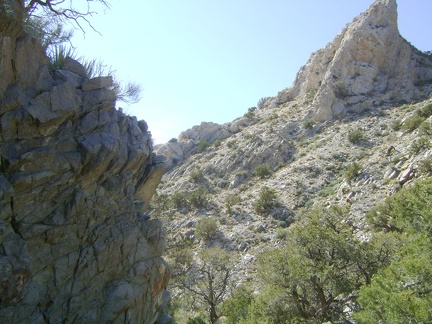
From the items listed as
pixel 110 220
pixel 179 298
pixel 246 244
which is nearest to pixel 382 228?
pixel 246 244

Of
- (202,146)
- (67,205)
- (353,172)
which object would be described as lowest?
(67,205)

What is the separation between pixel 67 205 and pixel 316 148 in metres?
32.6

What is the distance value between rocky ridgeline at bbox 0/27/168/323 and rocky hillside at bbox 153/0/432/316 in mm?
13879

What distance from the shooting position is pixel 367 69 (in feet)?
158

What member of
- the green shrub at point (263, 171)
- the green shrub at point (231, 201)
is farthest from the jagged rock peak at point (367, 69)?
the green shrub at point (231, 201)

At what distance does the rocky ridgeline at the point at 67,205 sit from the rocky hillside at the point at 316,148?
13.9 metres

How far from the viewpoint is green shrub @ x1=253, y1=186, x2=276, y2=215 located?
30969 millimetres

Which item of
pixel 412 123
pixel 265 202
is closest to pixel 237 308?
pixel 265 202

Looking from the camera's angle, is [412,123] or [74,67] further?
[412,123]

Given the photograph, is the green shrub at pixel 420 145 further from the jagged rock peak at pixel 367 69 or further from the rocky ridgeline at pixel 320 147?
the jagged rock peak at pixel 367 69

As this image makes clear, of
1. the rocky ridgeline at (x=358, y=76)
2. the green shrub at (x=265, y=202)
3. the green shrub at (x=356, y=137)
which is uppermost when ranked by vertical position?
the rocky ridgeline at (x=358, y=76)

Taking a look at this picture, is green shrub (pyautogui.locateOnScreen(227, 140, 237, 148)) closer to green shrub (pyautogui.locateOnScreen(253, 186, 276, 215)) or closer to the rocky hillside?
the rocky hillside

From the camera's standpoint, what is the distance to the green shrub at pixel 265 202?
3097 cm

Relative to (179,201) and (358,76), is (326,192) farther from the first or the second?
(358,76)
